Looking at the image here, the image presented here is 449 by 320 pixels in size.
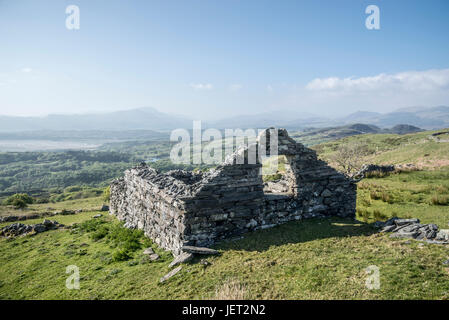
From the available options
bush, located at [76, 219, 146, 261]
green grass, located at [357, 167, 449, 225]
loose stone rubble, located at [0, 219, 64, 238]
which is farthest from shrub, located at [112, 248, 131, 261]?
green grass, located at [357, 167, 449, 225]

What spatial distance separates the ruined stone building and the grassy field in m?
0.64

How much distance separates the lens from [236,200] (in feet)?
32.9

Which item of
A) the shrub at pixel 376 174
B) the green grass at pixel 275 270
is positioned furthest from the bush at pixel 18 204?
the shrub at pixel 376 174

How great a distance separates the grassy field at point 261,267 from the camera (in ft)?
20.4

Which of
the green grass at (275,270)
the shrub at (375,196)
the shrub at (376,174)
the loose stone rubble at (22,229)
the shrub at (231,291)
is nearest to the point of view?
the shrub at (231,291)

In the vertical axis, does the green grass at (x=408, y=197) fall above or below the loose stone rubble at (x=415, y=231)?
below

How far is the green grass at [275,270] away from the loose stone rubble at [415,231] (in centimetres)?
64

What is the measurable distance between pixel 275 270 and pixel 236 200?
132 inches

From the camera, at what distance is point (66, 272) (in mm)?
9719

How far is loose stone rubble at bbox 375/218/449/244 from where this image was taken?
→ 845 cm

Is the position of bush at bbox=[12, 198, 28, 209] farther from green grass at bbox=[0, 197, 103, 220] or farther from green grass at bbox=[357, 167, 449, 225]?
green grass at bbox=[357, 167, 449, 225]

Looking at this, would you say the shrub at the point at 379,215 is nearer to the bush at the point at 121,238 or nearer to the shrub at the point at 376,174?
the shrub at the point at 376,174

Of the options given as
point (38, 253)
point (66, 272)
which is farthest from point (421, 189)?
point (38, 253)
